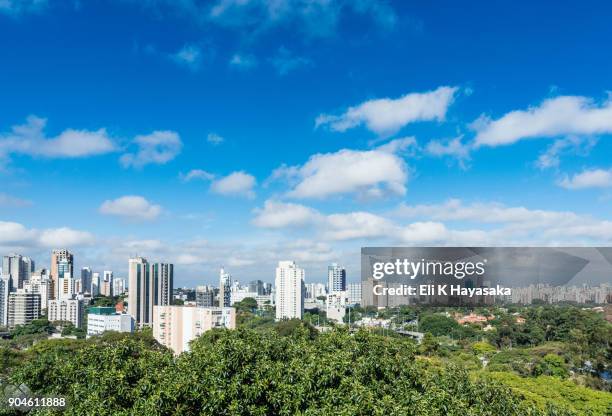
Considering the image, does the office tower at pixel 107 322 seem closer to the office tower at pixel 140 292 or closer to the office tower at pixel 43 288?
the office tower at pixel 140 292

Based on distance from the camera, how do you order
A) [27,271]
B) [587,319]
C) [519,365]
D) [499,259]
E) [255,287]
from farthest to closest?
[255,287] < [27,271] < [587,319] < [519,365] < [499,259]

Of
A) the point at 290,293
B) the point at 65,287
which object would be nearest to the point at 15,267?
the point at 65,287

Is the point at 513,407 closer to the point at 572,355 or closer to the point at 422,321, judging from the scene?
the point at 572,355

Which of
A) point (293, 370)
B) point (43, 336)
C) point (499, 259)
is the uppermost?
point (499, 259)

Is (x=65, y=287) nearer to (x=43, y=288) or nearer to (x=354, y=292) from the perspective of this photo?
(x=43, y=288)

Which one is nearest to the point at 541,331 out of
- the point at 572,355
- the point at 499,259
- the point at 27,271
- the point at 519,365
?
the point at 572,355

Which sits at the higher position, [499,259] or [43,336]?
[499,259]

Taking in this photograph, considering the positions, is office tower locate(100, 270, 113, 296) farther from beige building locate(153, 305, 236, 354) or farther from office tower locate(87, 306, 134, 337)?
beige building locate(153, 305, 236, 354)
